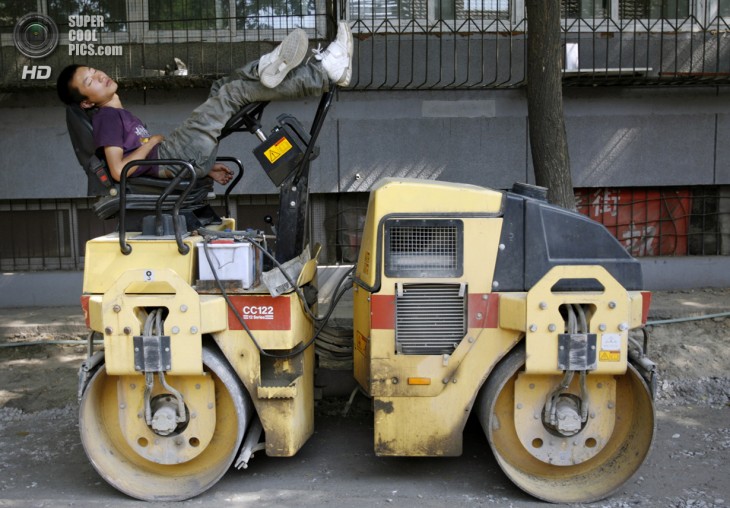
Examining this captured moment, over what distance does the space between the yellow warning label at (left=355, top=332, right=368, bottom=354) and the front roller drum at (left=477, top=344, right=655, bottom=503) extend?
720 millimetres

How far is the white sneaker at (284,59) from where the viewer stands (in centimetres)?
409

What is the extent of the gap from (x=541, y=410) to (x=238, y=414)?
168 centimetres

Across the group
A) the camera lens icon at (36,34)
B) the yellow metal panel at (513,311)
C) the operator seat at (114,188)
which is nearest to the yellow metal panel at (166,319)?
the operator seat at (114,188)

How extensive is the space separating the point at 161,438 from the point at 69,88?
2.26 m

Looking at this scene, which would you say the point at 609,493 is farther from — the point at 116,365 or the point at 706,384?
the point at 116,365

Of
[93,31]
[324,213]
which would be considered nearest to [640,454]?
[324,213]

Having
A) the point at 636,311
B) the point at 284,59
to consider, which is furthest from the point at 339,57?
the point at 636,311

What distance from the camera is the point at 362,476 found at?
14.5 ft

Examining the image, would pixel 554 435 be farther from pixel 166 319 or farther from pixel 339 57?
pixel 339 57

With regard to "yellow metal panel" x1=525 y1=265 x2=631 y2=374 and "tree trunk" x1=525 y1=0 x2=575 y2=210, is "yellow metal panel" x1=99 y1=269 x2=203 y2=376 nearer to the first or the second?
"yellow metal panel" x1=525 y1=265 x2=631 y2=374

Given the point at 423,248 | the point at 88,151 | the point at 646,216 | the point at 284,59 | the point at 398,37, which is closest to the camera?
the point at 423,248

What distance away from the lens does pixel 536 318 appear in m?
3.85

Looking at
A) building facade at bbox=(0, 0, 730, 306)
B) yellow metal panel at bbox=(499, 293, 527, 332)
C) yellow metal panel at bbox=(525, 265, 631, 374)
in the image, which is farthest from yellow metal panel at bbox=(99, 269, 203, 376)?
building facade at bbox=(0, 0, 730, 306)

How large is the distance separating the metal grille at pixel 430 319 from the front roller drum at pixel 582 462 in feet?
1.09
